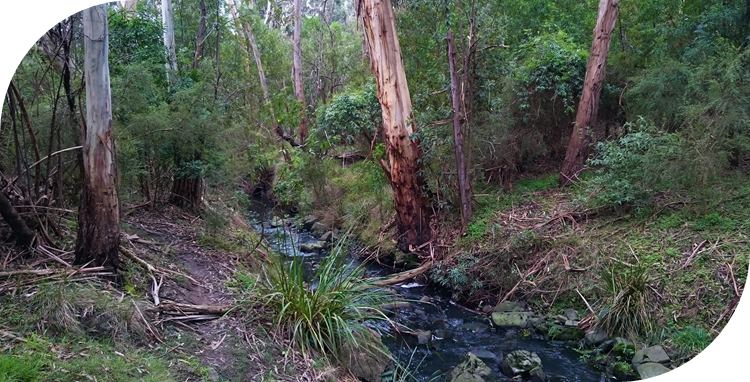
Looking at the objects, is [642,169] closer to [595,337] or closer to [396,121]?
[595,337]

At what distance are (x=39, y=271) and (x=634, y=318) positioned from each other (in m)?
4.36

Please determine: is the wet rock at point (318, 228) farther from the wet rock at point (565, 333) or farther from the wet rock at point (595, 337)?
the wet rock at point (595, 337)

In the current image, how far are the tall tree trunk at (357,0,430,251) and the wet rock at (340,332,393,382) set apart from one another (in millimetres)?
3174

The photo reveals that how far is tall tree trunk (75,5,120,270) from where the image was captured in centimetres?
299

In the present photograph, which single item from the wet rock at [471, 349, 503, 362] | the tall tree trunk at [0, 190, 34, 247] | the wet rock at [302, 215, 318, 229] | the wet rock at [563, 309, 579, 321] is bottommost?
the wet rock at [471, 349, 503, 362]

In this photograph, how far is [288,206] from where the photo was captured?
9.29 m

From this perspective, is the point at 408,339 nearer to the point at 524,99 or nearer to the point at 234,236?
the point at 234,236

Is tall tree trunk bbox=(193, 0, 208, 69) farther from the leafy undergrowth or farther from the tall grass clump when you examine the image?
the tall grass clump

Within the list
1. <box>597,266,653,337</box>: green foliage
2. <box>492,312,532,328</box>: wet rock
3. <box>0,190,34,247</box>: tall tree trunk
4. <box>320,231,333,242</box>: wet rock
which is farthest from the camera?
<box>320,231,333,242</box>: wet rock

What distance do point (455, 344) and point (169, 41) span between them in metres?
5.28

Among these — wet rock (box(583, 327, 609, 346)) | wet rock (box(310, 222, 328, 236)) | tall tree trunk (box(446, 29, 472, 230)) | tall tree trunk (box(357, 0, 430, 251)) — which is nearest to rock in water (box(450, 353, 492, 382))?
wet rock (box(583, 327, 609, 346))

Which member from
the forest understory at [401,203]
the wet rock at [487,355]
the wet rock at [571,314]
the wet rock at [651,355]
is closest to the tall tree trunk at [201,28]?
the forest understory at [401,203]

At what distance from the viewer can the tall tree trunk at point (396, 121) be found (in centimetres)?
628

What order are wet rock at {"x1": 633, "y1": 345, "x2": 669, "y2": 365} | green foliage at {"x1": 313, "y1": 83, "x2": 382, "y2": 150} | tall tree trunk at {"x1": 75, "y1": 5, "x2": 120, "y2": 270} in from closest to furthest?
tall tree trunk at {"x1": 75, "y1": 5, "x2": 120, "y2": 270} → wet rock at {"x1": 633, "y1": 345, "x2": 669, "y2": 365} → green foliage at {"x1": 313, "y1": 83, "x2": 382, "y2": 150}
